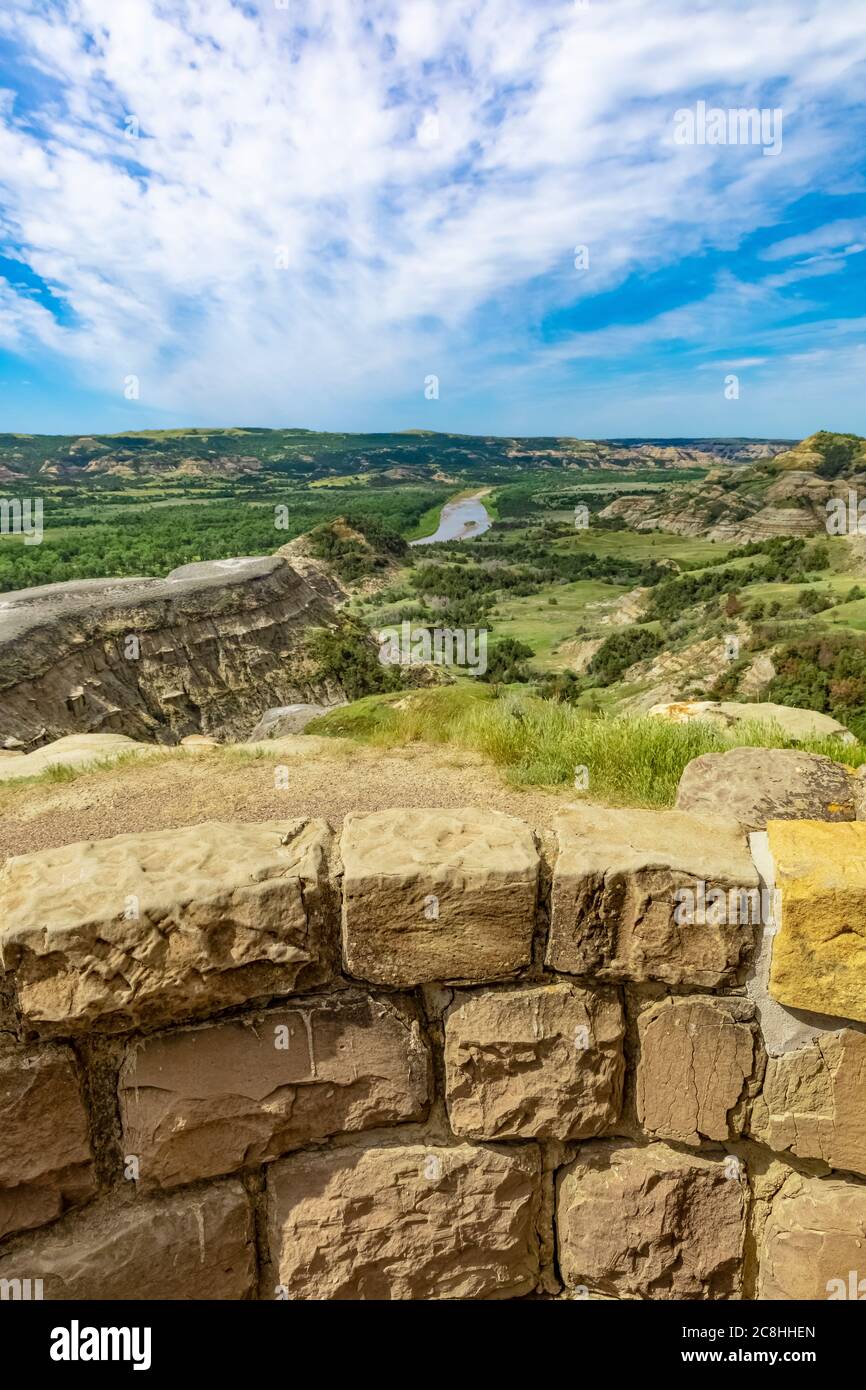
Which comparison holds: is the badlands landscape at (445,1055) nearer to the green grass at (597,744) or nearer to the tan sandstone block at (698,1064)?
the tan sandstone block at (698,1064)

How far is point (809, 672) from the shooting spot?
18797mm

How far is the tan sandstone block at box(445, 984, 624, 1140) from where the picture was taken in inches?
101

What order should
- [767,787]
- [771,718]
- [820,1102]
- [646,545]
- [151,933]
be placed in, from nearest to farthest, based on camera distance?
[151,933]
[820,1102]
[767,787]
[771,718]
[646,545]

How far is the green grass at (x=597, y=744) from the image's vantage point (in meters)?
4.18

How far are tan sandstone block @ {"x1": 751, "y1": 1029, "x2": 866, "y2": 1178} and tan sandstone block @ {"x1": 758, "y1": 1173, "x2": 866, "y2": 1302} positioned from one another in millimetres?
90

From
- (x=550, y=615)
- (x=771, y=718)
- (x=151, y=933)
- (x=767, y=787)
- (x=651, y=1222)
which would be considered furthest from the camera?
(x=550, y=615)

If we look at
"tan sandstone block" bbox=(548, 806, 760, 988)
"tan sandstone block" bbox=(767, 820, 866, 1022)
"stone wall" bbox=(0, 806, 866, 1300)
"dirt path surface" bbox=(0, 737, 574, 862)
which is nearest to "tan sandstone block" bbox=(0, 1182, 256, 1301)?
"stone wall" bbox=(0, 806, 866, 1300)

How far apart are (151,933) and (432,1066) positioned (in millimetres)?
1014

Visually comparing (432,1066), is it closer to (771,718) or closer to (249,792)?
(249,792)

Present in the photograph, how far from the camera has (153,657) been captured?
26078mm

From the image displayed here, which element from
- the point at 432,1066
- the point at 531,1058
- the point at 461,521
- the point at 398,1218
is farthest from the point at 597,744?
the point at 461,521

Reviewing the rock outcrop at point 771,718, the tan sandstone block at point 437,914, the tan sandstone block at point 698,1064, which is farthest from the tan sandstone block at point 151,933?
the rock outcrop at point 771,718

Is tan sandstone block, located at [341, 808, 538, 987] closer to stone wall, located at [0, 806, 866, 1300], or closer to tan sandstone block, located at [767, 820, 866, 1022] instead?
stone wall, located at [0, 806, 866, 1300]

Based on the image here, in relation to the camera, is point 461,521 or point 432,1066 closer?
point 432,1066
